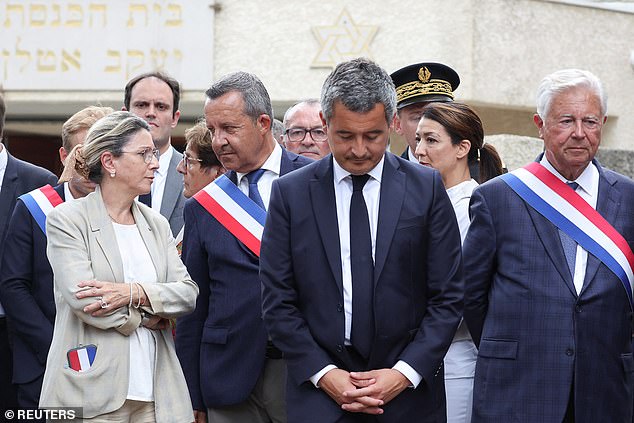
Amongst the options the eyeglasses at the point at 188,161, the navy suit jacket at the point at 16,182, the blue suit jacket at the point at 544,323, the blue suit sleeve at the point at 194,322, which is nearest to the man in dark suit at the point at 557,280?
the blue suit jacket at the point at 544,323

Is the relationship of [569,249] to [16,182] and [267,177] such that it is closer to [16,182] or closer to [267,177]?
[267,177]

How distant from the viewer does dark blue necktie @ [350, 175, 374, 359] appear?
4078mm

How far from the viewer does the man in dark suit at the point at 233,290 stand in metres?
4.88

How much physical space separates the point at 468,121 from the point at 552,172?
834mm

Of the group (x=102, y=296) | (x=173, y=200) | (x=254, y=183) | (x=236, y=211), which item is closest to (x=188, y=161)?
(x=173, y=200)

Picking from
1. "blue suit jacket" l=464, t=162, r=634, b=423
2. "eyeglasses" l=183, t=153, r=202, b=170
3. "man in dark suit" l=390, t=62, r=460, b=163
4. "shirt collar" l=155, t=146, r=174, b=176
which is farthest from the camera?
"shirt collar" l=155, t=146, r=174, b=176

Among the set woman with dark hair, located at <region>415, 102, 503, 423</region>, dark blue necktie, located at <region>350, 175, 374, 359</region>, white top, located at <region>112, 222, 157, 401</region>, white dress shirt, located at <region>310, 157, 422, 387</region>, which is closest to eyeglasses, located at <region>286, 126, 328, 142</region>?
woman with dark hair, located at <region>415, 102, 503, 423</region>

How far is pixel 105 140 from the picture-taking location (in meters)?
4.96

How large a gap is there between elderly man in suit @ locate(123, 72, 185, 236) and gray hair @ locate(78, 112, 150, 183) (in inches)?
52.7

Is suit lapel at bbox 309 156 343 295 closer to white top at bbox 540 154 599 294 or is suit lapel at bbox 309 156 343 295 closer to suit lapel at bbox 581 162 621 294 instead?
white top at bbox 540 154 599 294

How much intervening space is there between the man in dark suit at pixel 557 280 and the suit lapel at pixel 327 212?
2.50 ft

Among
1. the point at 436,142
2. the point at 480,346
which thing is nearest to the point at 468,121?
the point at 436,142

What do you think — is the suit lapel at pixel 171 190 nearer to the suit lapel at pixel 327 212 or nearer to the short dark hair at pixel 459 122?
the short dark hair at pixel 459 122

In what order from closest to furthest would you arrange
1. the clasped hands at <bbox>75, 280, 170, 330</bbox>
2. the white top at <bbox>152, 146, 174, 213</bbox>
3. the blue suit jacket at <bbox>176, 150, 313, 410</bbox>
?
1. the clasped hands at <bbox>75, 280, 170, 330</bbox>
2. the blue suit jacket at <bbox>176, 150, 313, 410</bbox>
3. the white top at <bbox>152, 146, 174, 213</bbox>
